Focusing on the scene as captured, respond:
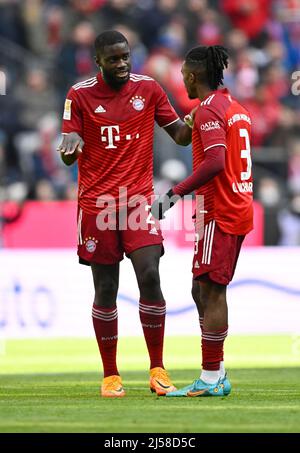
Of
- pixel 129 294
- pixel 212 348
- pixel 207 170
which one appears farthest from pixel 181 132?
pixel 129 294

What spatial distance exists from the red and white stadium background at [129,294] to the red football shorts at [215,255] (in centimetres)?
546

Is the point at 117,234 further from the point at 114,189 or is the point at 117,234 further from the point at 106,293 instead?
the point at 106,293

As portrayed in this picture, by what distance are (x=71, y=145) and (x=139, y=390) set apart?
1870 mm

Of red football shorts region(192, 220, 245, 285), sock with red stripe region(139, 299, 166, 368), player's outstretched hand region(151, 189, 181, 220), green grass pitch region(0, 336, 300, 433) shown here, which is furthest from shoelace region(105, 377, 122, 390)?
player's outstretched hand region(151, 189, 181, 220)

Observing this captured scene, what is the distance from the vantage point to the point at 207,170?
7383mm

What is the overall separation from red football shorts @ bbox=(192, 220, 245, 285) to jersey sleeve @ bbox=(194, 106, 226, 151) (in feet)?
1.72

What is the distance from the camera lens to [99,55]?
8109 millimetres

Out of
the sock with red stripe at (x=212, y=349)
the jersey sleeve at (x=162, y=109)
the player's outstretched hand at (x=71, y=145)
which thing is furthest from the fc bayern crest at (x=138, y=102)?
the sock with red stripe at (x=212, y=349)

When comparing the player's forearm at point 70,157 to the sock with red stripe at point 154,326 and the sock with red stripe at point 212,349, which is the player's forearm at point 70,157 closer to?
the sock with red stripe at point 154,326

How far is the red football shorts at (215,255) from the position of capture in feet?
24.7
